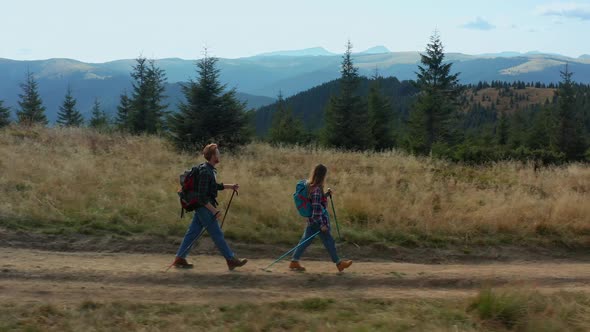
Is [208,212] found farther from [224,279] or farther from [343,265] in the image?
[343,265]

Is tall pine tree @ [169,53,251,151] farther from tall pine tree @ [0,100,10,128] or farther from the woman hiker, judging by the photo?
the woman hiker

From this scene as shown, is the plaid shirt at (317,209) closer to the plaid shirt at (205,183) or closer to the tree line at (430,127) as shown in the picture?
the plaid shirt at (205,183)

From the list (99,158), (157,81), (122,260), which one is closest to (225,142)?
(99,158)

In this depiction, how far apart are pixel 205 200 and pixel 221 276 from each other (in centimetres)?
107

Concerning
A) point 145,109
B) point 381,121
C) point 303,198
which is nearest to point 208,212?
point 303,198

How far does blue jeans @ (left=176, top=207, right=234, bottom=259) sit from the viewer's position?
281 inches

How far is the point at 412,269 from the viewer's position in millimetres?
7625

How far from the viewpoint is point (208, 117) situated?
19.0 m

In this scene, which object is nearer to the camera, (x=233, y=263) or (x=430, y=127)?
(x=233, y=263)

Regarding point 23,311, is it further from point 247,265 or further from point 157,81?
point 157,81

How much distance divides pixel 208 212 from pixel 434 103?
30548 mm

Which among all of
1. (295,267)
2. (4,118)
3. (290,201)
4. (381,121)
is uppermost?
(4,118)

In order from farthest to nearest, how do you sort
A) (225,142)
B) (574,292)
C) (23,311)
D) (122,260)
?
(225,142) < (122,260) < (574,292) < (23,311)

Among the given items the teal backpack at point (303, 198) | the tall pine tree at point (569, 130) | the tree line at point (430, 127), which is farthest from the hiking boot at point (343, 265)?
the tall pine tree at point (569, 130)
